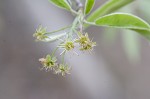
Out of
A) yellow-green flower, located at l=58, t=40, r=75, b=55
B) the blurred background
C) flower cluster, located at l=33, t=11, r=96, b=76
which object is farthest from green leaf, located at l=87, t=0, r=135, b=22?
the blurred background

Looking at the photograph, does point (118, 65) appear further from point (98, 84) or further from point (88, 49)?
point (88, 49)

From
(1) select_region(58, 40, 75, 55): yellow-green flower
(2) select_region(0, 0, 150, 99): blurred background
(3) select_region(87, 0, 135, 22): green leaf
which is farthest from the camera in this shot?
(2) select_region(0, 0, 150, 99): blurred background

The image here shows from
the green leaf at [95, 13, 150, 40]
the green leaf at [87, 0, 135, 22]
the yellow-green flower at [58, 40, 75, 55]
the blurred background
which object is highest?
the blurred background

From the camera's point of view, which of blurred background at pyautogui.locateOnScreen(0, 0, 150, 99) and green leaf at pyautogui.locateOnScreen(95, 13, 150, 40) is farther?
blurred background at pyautogui.locateOnScreen(0, 0, 150, 99)

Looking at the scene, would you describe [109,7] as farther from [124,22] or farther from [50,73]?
[50,73]

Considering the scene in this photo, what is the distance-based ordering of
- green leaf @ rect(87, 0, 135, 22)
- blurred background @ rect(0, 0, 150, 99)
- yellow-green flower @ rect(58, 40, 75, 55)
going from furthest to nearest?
blurred background @ rect(0, 0, 150, 99)
green leaf @ rect(87, 0, 135, 22)
yellow-green flower @ rect(58, 40, 75, 55)

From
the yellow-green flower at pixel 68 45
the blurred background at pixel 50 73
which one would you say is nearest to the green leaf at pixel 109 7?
the yellow-green flower at pixel 68 45

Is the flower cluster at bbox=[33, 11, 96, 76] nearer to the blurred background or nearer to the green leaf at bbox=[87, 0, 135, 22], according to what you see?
the green leaf at bbox=[87, 0, 135, 22]

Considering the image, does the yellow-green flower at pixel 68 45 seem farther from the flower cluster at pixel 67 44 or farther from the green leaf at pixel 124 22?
the green leaf at pixel 124 22

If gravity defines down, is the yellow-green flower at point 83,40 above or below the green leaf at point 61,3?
below
